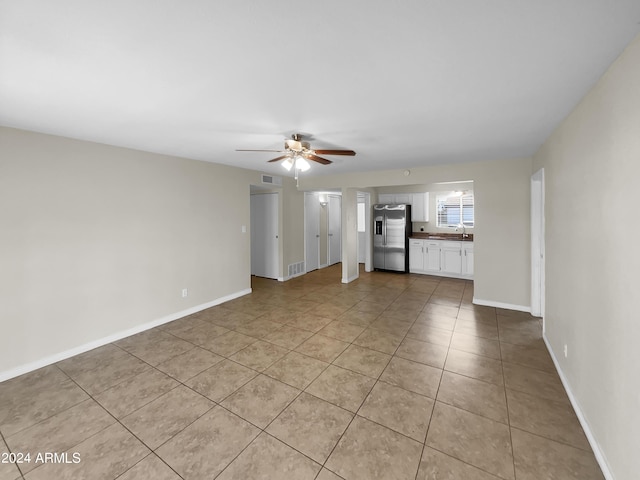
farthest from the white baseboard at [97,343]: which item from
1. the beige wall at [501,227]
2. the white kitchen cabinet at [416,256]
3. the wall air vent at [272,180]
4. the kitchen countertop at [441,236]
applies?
the kitchen countertop at [441,236]

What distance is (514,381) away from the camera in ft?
8.13

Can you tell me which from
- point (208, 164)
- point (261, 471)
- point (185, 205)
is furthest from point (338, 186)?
point (261, 471)

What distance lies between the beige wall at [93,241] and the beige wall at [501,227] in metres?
4.11

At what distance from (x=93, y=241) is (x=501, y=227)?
18.2ft

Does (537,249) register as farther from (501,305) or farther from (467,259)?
(467,259)

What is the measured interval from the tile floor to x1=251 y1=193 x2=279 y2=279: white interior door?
2.71 metres

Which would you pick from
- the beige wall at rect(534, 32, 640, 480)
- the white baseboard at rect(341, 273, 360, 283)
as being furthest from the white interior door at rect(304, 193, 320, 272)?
the beige wall at rect(534, 32, 640, 480)

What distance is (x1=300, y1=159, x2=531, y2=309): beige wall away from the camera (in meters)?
4.13

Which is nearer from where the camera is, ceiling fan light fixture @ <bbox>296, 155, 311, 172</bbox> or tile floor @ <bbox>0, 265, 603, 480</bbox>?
tile floor @ <bbox>0, 265, 603, 480</bbox>

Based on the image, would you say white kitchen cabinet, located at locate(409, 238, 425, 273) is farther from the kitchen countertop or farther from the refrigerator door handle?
the refrigerator door handle

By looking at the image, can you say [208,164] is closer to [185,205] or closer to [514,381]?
[185,205]

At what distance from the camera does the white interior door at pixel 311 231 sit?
6887 millimetres

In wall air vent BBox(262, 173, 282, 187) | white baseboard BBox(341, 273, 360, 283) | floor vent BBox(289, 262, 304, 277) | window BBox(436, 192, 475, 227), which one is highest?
wall air vent BBox(262, 173, 282, 187)

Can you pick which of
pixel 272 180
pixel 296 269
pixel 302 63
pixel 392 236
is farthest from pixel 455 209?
pixel 302 63
